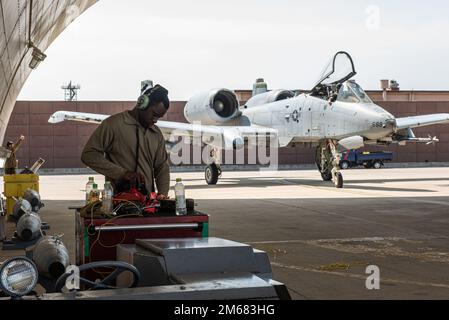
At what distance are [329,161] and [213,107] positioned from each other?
5.22 m

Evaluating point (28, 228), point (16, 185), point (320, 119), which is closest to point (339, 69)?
point (320, 119)

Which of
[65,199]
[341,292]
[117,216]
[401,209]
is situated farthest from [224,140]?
[117,216]

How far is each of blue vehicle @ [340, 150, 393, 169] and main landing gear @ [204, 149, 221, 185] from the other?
2233cm

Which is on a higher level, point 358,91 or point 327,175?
point 358,91

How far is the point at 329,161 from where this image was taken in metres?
24.0

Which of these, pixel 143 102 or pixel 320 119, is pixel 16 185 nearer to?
pixel 143 102

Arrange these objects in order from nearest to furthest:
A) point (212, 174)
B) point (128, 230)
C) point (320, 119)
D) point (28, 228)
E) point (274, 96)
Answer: point (128, 230) → point (28, 228) → point (320, 119) → point (212, 174) → point (274, 96)

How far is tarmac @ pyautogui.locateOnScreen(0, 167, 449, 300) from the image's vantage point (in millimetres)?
6685

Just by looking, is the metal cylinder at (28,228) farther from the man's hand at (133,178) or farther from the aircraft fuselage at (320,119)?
the aircraft fuselage at (320,119)

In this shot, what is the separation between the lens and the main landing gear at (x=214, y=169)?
25.7 meters

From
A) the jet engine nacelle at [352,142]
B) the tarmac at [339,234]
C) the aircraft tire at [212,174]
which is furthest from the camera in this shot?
the aircraft tire at [212,174]

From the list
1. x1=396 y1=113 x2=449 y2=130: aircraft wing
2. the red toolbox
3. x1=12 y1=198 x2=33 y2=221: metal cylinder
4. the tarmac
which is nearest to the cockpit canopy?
x1=396 y1=113 x2=449 y2=130: aircraft wing

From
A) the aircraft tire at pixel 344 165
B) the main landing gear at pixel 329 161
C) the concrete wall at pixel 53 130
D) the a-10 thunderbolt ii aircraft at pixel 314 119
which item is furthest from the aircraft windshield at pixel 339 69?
the concrete wall at pixel 53 130

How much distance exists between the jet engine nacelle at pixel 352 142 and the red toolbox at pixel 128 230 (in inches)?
716
